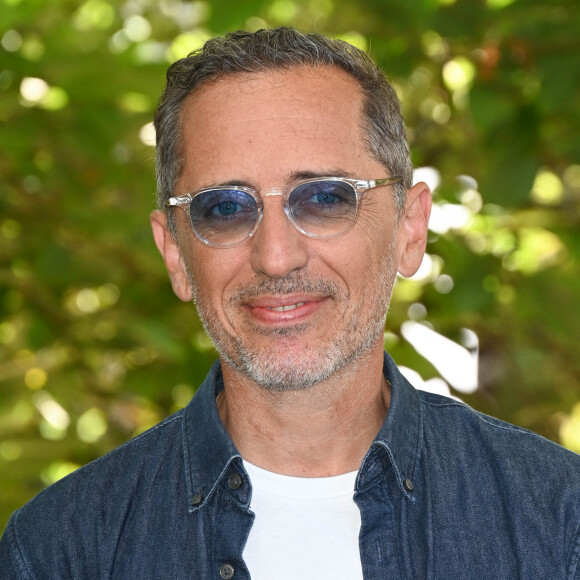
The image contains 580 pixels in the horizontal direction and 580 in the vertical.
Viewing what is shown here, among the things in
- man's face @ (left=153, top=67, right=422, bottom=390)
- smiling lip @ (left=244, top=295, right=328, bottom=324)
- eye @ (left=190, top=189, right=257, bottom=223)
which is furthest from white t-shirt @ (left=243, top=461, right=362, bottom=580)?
eye @ (left=190, top=189, right=257, bottom=223)

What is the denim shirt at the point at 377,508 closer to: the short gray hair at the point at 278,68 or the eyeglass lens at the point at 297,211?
the eyeglass lens at the point at 297,211

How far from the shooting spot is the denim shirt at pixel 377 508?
1.88 meters

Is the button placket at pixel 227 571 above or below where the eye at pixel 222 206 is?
below

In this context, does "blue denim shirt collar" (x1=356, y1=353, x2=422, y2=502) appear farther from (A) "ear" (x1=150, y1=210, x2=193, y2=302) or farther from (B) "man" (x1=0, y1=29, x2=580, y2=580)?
(A) "ear" (x1=150, y1=210, x2=193, y2=302)

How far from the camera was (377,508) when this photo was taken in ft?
6.24

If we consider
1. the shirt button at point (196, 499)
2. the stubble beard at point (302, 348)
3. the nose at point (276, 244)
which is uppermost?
the nose at point (276, 244)

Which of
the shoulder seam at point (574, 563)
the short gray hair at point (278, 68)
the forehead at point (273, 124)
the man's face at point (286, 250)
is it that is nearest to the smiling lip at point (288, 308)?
the man's face at point (286, 250)

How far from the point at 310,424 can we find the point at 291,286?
297 mm

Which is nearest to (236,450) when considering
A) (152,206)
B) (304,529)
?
(304,529)

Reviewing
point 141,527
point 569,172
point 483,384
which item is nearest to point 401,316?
point 483,384

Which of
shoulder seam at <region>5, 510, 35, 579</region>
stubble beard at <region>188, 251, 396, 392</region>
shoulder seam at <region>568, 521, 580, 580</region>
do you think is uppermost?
stubble beard at <region>188, 251, 396, 392</region>

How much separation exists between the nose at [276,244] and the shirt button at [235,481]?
40 centimetres

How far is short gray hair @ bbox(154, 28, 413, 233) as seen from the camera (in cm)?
210

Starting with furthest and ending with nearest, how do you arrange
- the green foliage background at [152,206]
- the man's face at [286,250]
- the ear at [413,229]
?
the green foliage background at [152,206] < the ear at [413,229] < the man's face at [286,250]
